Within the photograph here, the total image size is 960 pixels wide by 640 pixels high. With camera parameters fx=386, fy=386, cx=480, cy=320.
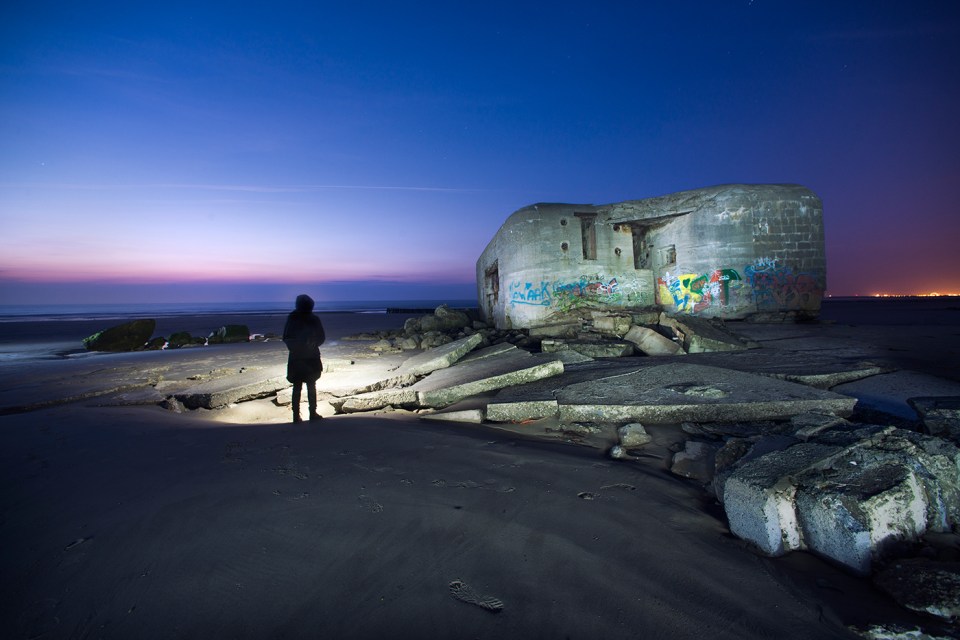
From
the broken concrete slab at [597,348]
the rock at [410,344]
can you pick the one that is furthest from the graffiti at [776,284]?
the rock at [410,344]

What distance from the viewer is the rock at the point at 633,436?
3391 millimetres

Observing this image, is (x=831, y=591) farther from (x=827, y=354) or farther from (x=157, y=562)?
(x=827, y=354)

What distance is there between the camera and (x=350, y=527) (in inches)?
82.7

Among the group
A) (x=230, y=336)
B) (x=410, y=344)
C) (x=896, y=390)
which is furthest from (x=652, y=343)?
(x=230, y=336)

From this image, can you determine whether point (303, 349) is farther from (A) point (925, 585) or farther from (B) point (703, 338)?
(B) point (703, 338)

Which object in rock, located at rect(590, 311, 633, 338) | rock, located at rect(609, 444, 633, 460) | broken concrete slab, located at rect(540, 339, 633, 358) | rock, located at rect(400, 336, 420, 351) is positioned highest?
rock, located at rect(590, 311, 633, 338)

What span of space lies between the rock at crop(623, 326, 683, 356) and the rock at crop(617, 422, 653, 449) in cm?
387

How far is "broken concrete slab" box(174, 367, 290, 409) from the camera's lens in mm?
5793

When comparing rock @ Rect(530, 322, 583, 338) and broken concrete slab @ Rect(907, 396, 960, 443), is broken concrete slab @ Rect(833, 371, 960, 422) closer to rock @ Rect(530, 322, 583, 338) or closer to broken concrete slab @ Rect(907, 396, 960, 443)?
broken concrete slab @ Rect(907, 396, 960, 443)

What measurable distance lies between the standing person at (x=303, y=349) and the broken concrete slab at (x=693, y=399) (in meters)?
2.95

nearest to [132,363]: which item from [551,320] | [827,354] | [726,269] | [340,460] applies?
[340,460]

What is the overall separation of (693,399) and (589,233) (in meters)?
8.51

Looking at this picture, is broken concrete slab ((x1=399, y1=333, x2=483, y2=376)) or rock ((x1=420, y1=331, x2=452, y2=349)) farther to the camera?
rock ((x1=420, y1=331, x2=452, y2=349))

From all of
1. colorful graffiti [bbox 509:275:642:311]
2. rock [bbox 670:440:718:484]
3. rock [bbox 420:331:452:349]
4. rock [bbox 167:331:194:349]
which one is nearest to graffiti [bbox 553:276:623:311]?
colorful graffiti [bbox 509:275:642:311]
